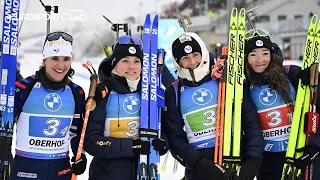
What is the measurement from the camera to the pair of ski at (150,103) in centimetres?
229

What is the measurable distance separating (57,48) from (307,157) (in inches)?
60.3

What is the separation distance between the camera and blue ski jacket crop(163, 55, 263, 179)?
2.29 meters

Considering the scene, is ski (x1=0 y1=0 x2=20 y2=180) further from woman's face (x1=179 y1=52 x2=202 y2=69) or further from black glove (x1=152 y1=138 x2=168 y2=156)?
woman's face (x1=179 y1=52 x2=202 y2=69)

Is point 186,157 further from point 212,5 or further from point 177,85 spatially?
point 212,5

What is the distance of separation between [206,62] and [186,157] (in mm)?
559

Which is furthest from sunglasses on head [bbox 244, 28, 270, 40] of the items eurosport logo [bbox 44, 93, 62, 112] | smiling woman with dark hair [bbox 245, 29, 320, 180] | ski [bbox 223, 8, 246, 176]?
eurosport logo [bbox 44, 93, 62, 112]

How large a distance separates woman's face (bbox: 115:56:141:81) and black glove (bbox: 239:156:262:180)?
0.76 m

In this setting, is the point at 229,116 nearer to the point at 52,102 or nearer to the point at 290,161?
the point at 290,161

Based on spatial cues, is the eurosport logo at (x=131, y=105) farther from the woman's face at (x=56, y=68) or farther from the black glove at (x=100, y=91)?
the woman's face at (x=56, y=68)

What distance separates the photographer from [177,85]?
246 centimetres

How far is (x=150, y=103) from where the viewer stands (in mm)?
2338

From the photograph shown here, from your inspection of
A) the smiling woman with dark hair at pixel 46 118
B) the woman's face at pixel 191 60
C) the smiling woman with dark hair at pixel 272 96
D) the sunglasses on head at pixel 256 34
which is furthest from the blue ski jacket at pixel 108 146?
the sunglasses on head at pixel 256 34

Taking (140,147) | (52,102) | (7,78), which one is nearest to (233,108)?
(140,147)

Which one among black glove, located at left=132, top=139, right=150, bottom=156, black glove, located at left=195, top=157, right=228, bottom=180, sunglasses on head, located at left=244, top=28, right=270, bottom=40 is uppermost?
sunglasses on head, located at left=244, top=28, right=270, bottom=40
